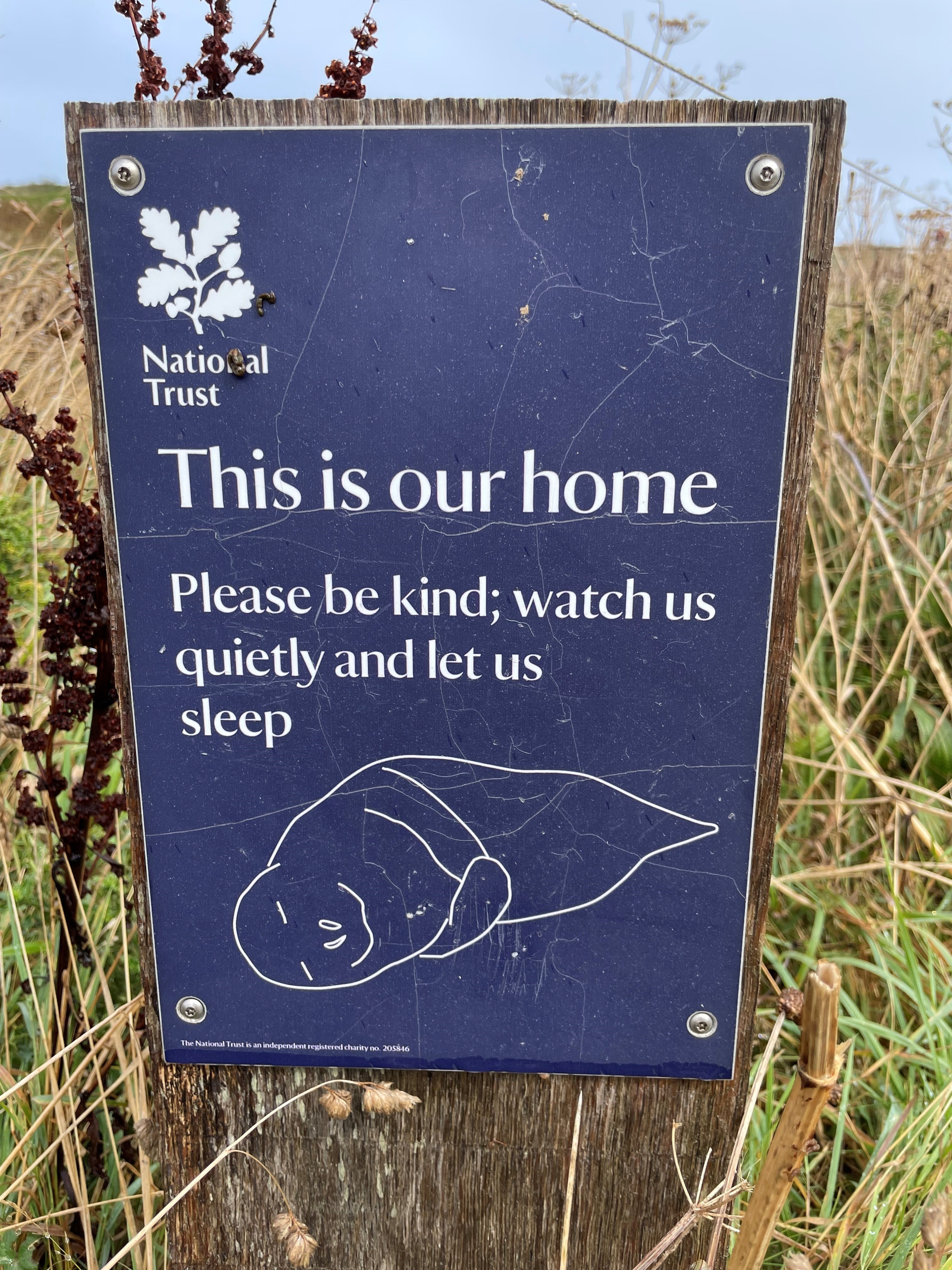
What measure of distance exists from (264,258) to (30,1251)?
1.56 metres

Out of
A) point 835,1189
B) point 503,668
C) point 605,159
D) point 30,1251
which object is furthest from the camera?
point 835,1189

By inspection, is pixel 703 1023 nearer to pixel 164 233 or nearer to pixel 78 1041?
pixel 78 1041

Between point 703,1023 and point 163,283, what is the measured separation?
117 cm

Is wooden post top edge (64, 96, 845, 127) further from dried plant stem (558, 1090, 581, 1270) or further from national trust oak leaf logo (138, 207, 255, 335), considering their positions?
dried plant stem (558, 1090, 581, 1270)

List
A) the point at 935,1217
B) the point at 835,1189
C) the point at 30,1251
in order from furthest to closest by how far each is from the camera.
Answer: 1. the point at 835,1189
2. the point at 30,1251
3. the point at 935,1217

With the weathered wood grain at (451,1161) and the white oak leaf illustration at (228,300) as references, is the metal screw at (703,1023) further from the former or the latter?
the white oak leaf illustration at (228,300)

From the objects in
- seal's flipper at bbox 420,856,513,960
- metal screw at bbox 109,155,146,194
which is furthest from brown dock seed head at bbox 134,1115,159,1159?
metal screw at bbox 109,155,146,194

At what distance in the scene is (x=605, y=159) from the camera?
1.00 metres

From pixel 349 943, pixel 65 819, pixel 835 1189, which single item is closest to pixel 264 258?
pixel 349 943

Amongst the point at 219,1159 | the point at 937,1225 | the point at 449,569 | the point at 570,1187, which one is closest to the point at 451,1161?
the point at 570,1187

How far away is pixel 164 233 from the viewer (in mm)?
1029

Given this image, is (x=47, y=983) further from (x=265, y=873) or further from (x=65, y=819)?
(x=265, y=873)

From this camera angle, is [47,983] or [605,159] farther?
[47,983]

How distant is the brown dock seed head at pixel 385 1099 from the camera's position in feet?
3.63
